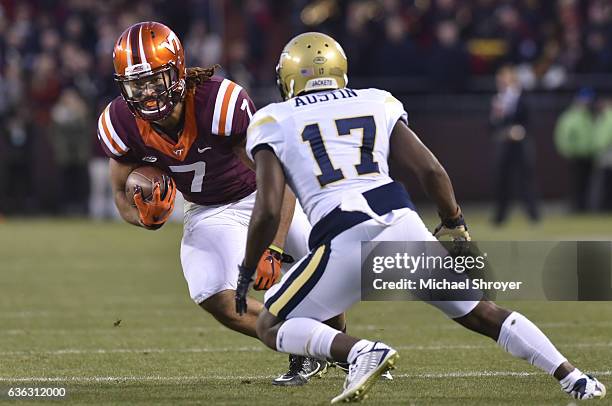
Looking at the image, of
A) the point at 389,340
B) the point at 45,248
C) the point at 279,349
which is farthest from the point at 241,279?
the point at 45,248

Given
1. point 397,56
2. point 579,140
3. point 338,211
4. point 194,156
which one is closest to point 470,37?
point 397,56

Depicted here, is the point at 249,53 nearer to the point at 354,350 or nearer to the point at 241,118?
the point at 241,118

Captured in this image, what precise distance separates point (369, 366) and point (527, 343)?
0.62 m

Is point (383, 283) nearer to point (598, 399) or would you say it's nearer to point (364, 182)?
point (364, 182)

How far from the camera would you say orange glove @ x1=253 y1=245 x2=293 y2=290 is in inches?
196

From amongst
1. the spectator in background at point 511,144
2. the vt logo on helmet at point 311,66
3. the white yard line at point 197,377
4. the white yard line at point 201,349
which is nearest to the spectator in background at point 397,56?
the spectator in background at point 511,144

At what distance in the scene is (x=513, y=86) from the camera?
14.3 meters

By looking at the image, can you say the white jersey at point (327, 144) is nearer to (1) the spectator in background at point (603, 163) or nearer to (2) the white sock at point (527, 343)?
(2) the white sock at point (527, 343)

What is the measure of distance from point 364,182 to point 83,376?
65.4 inches

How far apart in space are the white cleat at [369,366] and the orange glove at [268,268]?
639 mm

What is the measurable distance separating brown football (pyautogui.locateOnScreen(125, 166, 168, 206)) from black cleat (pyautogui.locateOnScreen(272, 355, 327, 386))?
0.89 metres

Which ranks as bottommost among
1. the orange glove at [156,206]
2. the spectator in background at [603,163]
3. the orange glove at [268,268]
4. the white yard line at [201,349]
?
the spectator in background at [603,163]

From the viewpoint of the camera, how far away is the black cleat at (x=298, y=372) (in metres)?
5.35

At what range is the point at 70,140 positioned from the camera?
55.4 ft
